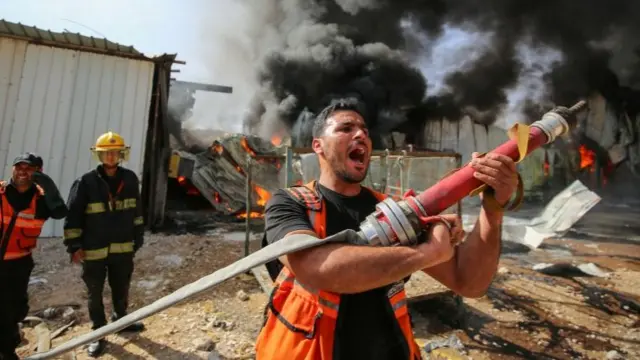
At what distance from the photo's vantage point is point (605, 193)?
716 inches

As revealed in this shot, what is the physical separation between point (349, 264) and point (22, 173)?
3.33 m

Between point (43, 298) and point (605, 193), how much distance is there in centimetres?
2381

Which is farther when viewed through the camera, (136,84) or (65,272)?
(136,84)

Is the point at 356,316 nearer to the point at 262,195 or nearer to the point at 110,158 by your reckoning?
the point at 110,158

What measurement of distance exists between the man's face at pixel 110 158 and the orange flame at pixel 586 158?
21.0 meters

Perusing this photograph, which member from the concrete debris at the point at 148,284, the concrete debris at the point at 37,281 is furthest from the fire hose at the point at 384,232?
the concrete debris at the point at 37,281

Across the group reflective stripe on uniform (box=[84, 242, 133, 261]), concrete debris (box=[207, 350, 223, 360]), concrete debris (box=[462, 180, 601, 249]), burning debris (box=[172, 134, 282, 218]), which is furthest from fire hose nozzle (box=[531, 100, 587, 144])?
burning debris (box=[172, 134, 282, 218])

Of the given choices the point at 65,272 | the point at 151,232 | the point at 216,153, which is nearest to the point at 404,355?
the point at 65,272

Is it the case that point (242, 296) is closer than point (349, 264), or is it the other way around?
point (349, 264)

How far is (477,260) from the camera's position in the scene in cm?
128

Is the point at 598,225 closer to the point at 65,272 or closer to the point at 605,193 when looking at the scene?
the point at 605,193

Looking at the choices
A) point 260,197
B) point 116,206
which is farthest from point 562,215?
point 116,206

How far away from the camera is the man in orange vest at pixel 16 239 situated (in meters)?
2.74

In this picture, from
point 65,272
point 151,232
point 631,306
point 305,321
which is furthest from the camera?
point 151,232
